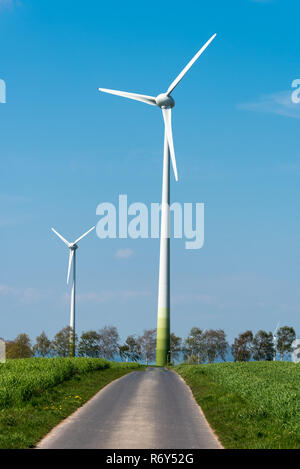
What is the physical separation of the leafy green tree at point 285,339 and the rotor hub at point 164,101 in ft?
432

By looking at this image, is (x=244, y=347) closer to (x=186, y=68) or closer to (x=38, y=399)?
→ (x=186, y=68)

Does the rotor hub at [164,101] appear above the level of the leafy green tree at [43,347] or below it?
above

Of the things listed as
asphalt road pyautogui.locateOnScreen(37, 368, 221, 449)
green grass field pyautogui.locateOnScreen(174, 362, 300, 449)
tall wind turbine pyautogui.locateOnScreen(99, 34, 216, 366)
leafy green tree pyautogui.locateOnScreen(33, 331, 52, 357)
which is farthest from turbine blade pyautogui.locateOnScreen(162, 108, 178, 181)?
leafy green tree pyautogui.locateOnScreen(33, 331, 52, 357)

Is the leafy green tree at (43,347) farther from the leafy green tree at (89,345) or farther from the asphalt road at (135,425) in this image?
the asphalt road at (135,425)

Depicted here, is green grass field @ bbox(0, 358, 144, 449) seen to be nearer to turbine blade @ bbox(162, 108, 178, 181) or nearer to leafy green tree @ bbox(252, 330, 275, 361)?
turbine blade @ bbox(162, 108, 178, 181)

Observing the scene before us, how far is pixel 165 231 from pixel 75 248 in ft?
112

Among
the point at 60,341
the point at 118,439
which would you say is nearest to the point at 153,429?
the point at 118,439

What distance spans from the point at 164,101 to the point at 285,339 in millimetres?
133518

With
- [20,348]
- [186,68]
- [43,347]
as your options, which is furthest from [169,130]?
[43,347]

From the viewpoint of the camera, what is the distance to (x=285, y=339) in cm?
19825

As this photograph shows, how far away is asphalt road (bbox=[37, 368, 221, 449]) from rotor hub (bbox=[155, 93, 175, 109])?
59.5 m

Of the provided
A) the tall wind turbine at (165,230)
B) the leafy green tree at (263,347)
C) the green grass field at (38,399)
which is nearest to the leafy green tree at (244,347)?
the leafy green tree at (263,347)

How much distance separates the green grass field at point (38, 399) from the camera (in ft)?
68.8
